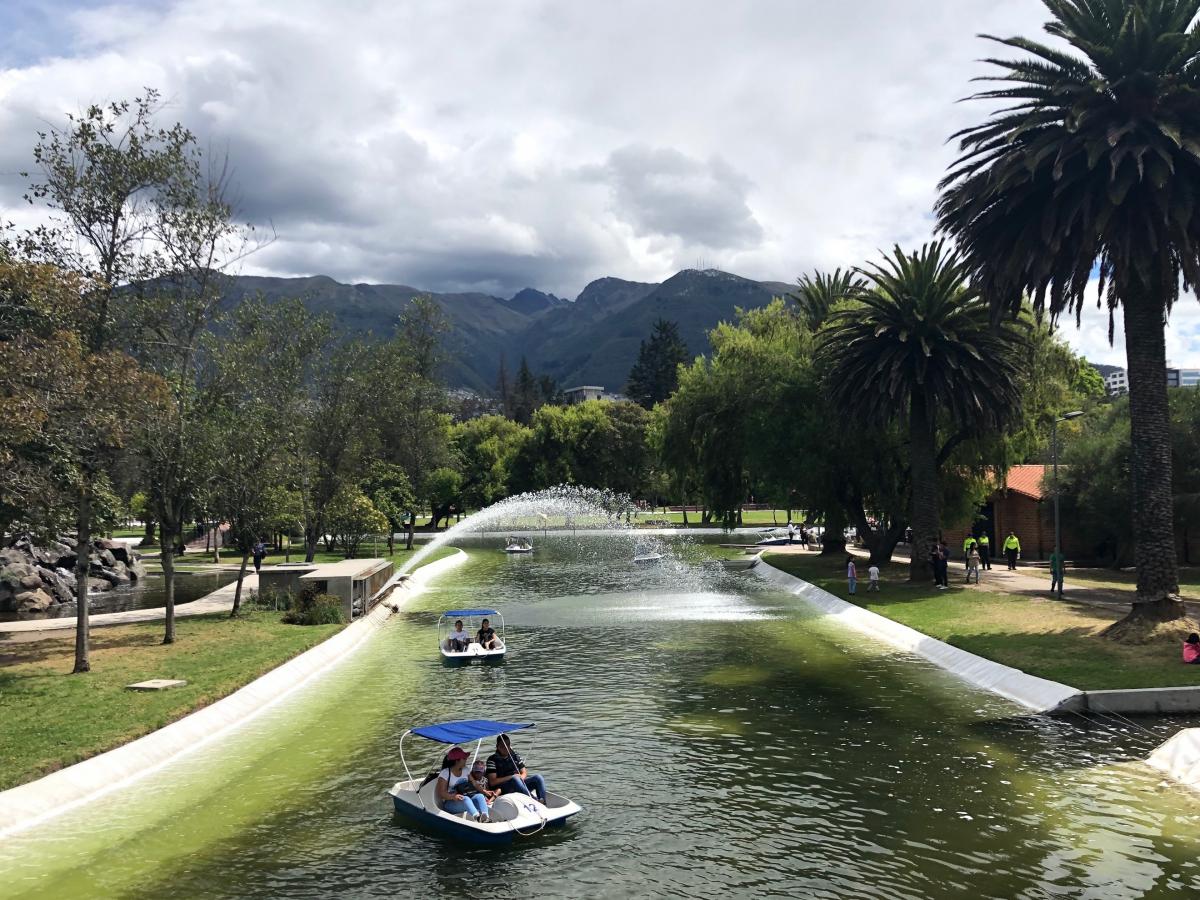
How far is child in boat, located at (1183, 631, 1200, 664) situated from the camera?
22.8 meters

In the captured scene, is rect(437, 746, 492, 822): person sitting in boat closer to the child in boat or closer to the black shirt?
the black shirt

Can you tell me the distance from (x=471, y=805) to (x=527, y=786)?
42.8 inches

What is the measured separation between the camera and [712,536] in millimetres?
103812

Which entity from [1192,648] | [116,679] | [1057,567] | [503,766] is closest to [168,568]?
[116,679]

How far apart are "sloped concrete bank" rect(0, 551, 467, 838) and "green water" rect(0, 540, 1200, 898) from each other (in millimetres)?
367

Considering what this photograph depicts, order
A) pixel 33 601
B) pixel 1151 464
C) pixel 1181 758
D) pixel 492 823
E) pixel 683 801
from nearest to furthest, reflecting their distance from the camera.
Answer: pixel 492 823 → pixel 683 801 → pixel 1181 758 → pixel 1151 464 → pixel 33 601

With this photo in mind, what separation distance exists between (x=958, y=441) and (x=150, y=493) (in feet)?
122

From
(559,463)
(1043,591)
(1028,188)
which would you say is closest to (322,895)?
(1028,188)

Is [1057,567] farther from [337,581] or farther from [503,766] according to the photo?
[337,581]

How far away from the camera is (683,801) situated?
15.7 m

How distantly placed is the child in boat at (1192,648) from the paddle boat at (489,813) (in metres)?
17.4

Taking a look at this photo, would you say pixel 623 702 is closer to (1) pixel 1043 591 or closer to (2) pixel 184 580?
(1) pixel 1043 591

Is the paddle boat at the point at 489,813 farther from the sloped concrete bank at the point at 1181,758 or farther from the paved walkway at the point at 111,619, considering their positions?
the paved walkway at the point at 111,619

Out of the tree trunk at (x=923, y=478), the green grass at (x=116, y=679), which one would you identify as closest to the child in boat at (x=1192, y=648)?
the tree trunk at (x=923, y=478)
